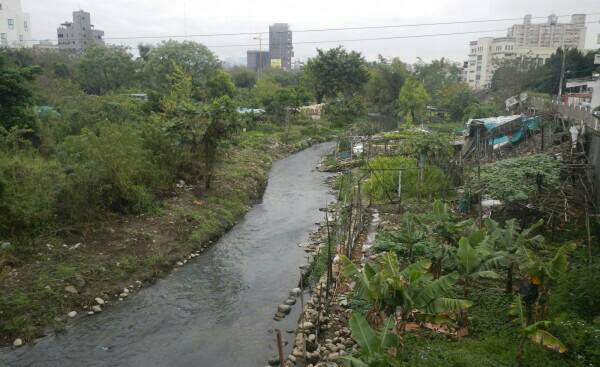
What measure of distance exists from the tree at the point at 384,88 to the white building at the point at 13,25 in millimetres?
38304

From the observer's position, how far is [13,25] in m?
53.5

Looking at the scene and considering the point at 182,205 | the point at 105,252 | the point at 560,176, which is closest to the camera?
the point at 105,252

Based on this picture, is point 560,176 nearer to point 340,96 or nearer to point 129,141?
point 129,141

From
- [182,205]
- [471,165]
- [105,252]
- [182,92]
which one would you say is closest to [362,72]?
[182,92]

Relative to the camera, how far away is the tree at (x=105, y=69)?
130ft

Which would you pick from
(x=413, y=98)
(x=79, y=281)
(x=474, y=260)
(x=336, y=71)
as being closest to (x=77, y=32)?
(x=336, y=71)

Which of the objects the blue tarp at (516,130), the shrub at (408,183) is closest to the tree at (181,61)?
the blue tarp at (516,130)

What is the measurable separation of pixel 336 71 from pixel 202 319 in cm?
3634

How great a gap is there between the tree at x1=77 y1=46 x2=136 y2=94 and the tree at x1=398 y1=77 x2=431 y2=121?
24.3 metres

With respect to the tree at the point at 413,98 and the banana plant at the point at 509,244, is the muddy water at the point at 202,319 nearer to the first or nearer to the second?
the banana plant at the point at 509,244

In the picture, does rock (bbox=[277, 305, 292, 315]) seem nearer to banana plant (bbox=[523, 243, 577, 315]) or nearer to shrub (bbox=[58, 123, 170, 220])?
banana plant (bbox=[523, 243, 577, 315])

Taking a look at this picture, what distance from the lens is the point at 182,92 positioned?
2145cm

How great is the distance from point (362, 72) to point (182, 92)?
85.2 feet

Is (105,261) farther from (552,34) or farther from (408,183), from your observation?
(552,34)
